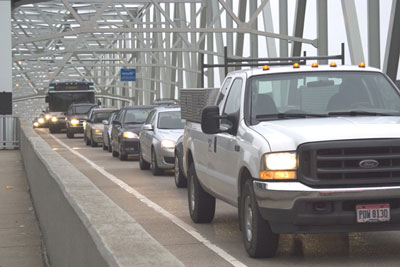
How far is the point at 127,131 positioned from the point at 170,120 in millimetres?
5346

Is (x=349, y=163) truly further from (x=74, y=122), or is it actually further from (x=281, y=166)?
(x=74, y=122)

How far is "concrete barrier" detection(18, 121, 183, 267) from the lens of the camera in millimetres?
5676

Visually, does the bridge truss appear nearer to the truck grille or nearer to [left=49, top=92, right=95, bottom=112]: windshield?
[left=49, top=92, right=95, bottom=112]: windshield

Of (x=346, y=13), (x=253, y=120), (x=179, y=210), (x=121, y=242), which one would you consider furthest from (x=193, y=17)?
(x=121, y=242)

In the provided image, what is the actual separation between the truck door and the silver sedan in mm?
10314

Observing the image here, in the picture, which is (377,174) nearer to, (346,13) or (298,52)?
(346,13)

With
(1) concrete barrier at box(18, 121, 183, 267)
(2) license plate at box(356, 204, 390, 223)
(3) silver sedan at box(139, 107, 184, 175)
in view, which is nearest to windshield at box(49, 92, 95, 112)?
(3) silver sedan at box(139, 107, 184, 175)

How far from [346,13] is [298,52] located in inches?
393

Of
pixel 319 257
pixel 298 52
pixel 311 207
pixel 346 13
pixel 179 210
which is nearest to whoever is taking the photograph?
pixel 311 207

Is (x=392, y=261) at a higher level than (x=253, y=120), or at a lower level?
lower

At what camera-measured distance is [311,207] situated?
9.60m

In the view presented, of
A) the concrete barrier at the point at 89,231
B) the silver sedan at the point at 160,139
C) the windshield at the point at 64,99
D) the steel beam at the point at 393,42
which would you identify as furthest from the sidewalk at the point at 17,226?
the windshield at the point at 64,99

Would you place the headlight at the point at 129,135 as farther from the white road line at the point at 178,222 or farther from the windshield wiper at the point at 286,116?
the windshield wiper at the point at 286,116

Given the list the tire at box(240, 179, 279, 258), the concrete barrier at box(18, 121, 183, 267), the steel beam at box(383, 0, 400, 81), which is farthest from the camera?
the steel beam at box(383, 0, 400, 81)
